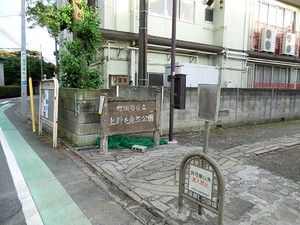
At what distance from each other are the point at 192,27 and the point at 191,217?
986cm

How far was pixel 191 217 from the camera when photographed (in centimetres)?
306

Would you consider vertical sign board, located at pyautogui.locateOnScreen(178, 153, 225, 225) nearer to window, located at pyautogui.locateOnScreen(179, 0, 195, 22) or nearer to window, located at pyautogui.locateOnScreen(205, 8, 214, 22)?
window, located at pyautogui.locateOnScreen(179, 0, 195, 22)

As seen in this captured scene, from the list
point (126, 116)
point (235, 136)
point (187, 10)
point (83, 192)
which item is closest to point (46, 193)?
point (83, 192)

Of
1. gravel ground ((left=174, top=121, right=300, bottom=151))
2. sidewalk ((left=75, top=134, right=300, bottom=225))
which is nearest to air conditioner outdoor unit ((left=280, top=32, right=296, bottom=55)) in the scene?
gravel ground ((left=174, top=121, right=300, bottom=151))

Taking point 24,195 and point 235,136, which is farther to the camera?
point 235,136

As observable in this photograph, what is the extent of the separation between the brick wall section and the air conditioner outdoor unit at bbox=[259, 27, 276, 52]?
277 centimetres

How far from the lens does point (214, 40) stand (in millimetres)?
11992

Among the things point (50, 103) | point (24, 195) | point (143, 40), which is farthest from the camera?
point (143, 40)

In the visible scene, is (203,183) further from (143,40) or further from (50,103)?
(143,40)

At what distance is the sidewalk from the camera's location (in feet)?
10.3

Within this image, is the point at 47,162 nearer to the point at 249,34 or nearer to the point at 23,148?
the point at 23,148

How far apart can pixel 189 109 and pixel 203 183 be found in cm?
555

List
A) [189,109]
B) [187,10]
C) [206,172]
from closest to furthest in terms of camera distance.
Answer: [206,172], [189,109], [187,10]

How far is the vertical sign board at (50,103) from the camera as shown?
20.1 ft
